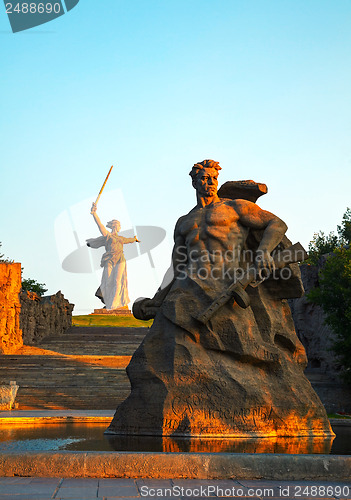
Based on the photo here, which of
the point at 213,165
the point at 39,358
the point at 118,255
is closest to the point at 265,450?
the point at 213,165

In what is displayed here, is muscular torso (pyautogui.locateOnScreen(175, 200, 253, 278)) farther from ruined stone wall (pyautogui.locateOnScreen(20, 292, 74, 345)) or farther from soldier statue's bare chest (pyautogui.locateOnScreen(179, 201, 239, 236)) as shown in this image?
ruined stone wall (pyautogui.locateOnScreen(20, 292, 74, 345))

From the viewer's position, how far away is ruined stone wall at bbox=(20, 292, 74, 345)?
25.9 metres

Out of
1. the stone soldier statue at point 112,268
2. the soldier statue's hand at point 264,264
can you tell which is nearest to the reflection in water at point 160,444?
the soldier statue's hand at point 264,264

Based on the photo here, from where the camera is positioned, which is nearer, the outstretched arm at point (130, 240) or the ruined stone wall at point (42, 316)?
the ruined stone wall at point (42, 316)

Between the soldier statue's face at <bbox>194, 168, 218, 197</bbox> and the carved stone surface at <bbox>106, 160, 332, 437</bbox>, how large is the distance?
12mm

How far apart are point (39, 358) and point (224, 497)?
16.9 metres

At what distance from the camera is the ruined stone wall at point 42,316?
25891 millimetres

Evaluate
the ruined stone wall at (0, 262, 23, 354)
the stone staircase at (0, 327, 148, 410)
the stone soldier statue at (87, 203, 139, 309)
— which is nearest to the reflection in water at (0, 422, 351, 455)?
the stone staircase at (0, 327, 148, 410)

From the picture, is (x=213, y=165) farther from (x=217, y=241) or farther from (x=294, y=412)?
(x=294, y=412)

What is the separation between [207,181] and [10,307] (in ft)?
58.3

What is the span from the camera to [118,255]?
1481 inches

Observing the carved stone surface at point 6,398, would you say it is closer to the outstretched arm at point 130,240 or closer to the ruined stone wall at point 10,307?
the ruined stone wall at point 10,307

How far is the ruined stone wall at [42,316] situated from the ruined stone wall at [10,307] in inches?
87.4

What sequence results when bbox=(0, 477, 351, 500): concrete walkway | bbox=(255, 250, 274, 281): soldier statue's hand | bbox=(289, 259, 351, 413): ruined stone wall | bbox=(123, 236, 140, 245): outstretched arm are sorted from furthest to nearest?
bbox=(123, 236, 140, 245): outstretched arm → bbox=(289, 259, 351, 413): ruined stone wall → bbox=(255, 250, 274, 281): soldier statue's hand → bbox=(0, 477, 351, 500): concrete walkway
